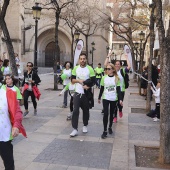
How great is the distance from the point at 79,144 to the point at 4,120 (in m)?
2.98

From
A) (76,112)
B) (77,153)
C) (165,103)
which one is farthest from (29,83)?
(165,103)

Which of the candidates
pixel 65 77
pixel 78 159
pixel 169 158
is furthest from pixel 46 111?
pixel 169 158

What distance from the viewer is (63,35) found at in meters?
43.8

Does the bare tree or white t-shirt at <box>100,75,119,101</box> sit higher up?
the bare tree

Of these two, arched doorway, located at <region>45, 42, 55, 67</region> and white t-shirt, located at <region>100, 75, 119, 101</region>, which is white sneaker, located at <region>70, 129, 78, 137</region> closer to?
white t-shirt, located at <region>100, 75, 119, 101</region>

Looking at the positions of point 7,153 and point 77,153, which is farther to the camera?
point 77,153

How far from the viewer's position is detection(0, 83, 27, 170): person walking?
11.6 feet

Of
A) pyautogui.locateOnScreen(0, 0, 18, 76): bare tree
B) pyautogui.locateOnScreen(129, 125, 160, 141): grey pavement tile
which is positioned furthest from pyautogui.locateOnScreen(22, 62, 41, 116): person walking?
pyautogui.locateOnScreen(129, 125, 160, 141): grey pavement tile

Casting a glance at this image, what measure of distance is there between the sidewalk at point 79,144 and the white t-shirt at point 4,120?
1.49 meters

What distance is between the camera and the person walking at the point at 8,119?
3.53 meters

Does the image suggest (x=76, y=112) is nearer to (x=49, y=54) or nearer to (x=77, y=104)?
(x=77, y=104)

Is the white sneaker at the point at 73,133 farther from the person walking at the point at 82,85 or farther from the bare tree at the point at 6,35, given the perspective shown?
the bare tree at the point at 6,35

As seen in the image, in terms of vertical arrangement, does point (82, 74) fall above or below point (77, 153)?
above

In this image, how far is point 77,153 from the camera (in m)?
5.70
